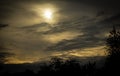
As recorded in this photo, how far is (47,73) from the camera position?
7431cm

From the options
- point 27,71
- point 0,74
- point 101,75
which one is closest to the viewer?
point 101,75

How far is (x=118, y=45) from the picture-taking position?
51438 millimetres

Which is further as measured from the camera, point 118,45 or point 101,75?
point 101,75

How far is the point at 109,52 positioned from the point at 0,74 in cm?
6525

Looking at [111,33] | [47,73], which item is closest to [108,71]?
[111,33]

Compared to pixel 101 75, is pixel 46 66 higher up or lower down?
higher up

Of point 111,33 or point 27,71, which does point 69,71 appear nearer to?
point 111,33

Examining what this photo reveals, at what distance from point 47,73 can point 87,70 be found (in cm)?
1461

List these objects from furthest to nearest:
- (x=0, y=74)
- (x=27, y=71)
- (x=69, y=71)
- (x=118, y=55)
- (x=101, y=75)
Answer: (x=27, y=71) → (x=0, y=74) → (x=69, y=71) → (x=101, y=75) → (x=118, y=55)

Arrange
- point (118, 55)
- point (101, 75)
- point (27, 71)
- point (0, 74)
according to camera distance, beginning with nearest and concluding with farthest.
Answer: point (118, 55)
point (101, 75)
point (0, 74)
point (27, 71)

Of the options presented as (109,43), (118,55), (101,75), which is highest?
(109,43)

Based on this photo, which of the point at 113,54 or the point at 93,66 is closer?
the point at 113,54

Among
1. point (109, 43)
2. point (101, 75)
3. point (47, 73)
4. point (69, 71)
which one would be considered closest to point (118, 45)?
point (109, 43)

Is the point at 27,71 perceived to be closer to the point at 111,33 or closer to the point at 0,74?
the point at 0,74
